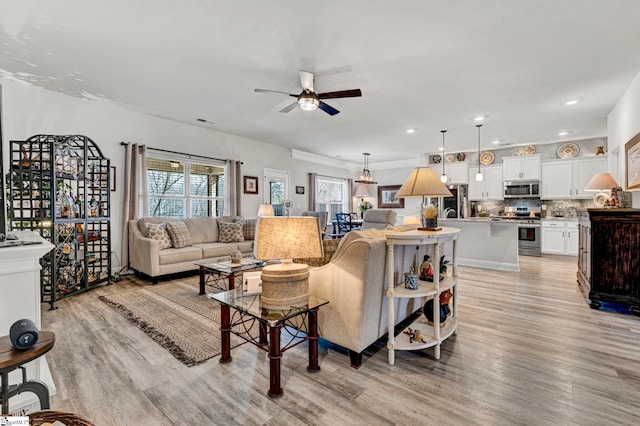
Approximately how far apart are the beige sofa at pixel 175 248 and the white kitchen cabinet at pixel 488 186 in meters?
5.91

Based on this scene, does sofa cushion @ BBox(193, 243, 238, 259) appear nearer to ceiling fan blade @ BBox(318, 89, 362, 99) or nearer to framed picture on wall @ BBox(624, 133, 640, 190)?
ceiling fan blade @ BBox(318, 89, 362, 99)

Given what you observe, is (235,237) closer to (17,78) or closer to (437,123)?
(17,78)

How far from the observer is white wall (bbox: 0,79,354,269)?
377 cm

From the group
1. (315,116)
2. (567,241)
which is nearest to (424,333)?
(315,116)

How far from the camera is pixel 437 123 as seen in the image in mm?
5395

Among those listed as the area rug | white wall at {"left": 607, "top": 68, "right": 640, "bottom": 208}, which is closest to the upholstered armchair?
white wall at {"left": 607, "top": 68, "right": 640, "bottom": 208}

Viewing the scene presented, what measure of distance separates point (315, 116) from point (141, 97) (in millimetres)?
2602

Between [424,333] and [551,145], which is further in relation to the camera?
[551,145]

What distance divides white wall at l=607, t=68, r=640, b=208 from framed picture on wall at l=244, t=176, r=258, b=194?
6195 millimetres

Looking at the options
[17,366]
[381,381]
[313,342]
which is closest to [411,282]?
[381,381]

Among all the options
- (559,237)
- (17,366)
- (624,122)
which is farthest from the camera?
(559,237)

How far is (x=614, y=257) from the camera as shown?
326 centimetres

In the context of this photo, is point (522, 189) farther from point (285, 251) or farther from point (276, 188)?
point (285, 251)

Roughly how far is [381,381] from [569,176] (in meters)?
7.23
